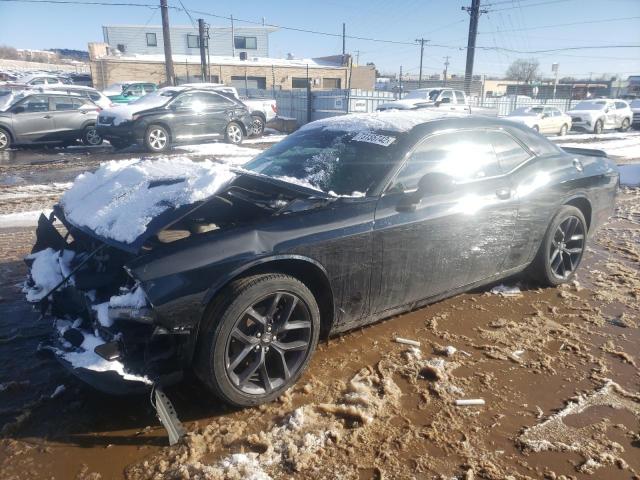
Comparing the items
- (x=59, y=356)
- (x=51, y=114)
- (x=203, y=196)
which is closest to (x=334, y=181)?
(x=203, y=196)

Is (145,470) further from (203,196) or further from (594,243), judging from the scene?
(594,243)

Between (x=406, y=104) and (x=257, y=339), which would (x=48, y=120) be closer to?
(x=406, y=104)

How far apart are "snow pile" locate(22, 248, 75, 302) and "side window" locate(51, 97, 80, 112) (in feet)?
39.8

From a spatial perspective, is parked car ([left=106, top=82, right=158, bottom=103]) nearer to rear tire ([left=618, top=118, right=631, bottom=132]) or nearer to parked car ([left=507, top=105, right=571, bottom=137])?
parked car ([left=507, top=105, right=571, bottom=137])

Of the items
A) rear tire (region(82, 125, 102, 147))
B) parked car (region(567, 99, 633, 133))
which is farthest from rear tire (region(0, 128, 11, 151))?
parked car (region(567, 99, 633, 133))

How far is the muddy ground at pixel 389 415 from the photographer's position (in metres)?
2.22

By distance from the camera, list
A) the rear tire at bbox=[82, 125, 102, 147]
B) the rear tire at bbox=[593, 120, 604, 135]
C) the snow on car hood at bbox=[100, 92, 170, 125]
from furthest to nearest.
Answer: the rear tire at bbox=[593, 120, 604, 135]
the rear tire at bbox=[82, 125, 102, 147]
the snow on car hood at bbox=[100, 92, 170, 125]

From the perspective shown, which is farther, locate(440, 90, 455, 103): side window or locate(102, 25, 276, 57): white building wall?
locate(102, 25, 276, 57): white building wall

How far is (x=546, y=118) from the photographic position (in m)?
20.4

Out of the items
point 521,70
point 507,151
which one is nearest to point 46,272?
point 507,151

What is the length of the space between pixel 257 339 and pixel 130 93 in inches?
1023

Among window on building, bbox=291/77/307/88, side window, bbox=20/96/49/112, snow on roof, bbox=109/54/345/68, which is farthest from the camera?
window on building, bbox=291/77/307/88

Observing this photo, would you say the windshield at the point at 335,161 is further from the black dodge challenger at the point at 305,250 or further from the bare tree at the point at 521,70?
the bare tree at the point at 521,70

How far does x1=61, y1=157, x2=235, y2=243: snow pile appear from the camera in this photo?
8.50 ft
